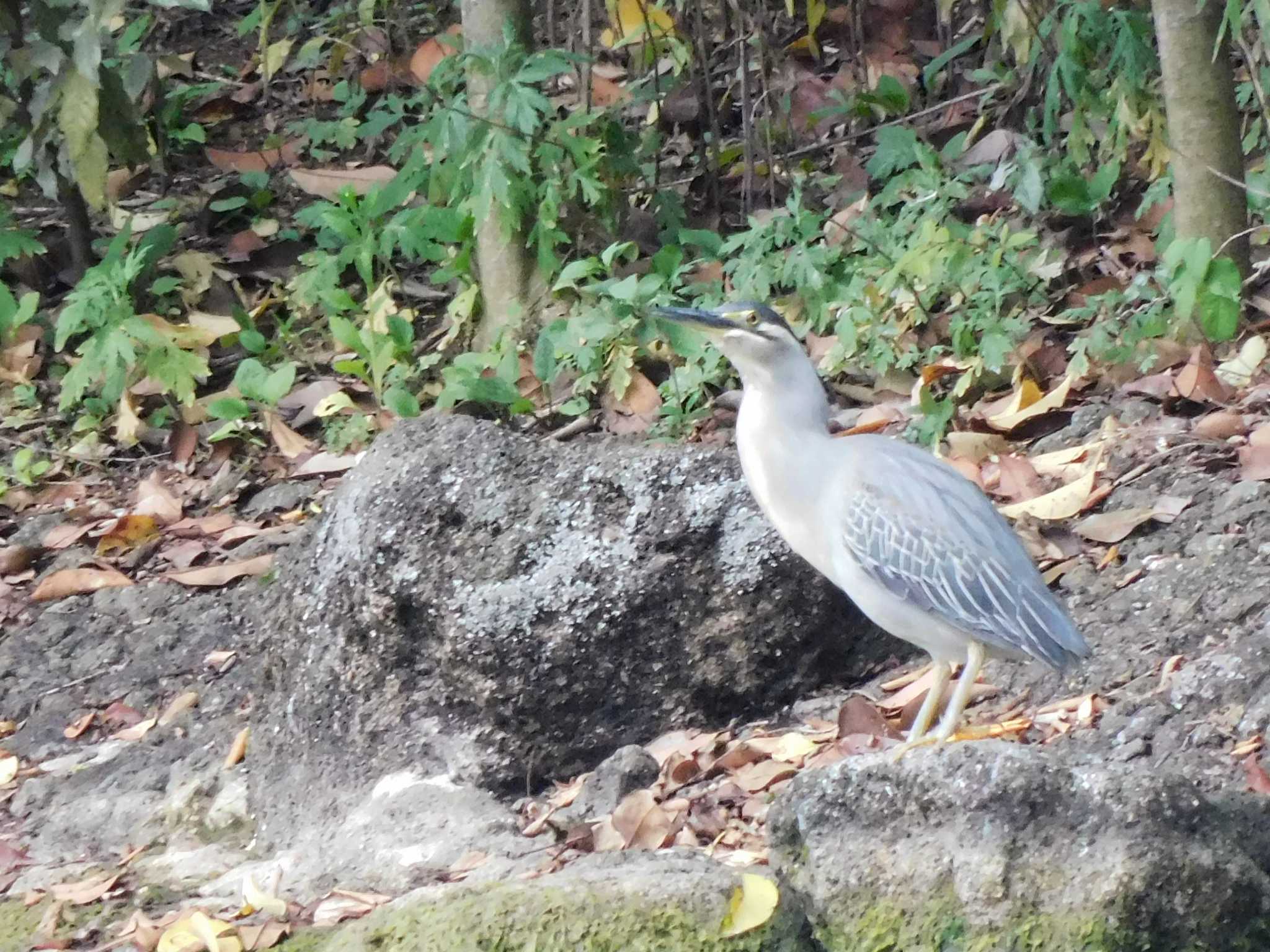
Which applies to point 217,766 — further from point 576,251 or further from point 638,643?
point 576,251

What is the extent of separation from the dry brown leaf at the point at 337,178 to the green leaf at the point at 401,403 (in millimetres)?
1799

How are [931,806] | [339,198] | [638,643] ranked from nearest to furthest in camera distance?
1. [931,806]
2. [638,643]
3. [339,198]

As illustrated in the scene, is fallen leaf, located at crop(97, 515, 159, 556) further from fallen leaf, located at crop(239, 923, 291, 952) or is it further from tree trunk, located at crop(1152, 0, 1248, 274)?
tree trunk, located at crop(1152, 0, 1248, 274)

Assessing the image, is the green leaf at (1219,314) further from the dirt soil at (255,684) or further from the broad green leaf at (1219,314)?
the dirt soil at (255,684)

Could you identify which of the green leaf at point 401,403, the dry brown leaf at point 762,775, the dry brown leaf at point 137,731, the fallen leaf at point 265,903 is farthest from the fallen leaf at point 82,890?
the green leaf at point 401,403

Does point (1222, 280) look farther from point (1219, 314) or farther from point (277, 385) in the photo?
point (277, 385)

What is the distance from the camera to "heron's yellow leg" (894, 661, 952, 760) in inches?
153

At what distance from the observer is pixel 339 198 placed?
7.68 metres

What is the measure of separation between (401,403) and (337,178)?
6.73 ft

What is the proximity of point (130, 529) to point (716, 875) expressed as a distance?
12.4ft

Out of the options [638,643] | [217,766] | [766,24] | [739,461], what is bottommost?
[217,766]

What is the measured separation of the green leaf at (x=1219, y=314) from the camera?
5207 mm

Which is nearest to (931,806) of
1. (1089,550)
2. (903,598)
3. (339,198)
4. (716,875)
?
(716,875)

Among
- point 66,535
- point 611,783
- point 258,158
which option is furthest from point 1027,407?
point 258,158
